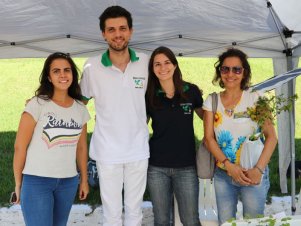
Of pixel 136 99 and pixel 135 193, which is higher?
pixel 136 99

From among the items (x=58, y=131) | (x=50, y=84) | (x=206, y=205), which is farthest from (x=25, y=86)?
(x=58, y=131)

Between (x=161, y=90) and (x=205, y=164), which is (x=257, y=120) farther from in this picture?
(x=161, y=90)

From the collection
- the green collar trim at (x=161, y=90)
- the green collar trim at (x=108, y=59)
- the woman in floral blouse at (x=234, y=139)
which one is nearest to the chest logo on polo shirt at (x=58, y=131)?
the green collar trim at (x=108, y=59)

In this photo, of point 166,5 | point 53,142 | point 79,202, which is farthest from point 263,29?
point 79,202

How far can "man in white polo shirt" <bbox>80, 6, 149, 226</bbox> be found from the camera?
2873 millimetres

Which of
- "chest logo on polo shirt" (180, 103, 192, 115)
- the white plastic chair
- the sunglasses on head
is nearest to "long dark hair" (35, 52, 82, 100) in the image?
"chest logo on polo shirt" (180, 103, 192, 115)

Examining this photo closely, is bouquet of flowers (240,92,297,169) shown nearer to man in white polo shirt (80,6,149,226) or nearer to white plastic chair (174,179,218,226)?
man in white polo shirt (80,6,149,226)

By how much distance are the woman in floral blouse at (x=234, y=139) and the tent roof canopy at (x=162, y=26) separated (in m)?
0.83

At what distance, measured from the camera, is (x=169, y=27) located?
150 inches

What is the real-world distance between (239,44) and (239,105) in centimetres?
141

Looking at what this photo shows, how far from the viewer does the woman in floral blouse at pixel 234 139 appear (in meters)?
2.71

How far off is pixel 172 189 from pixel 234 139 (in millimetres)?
595

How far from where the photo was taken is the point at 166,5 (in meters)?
3.52

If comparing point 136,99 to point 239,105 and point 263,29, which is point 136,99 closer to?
point 239,105
